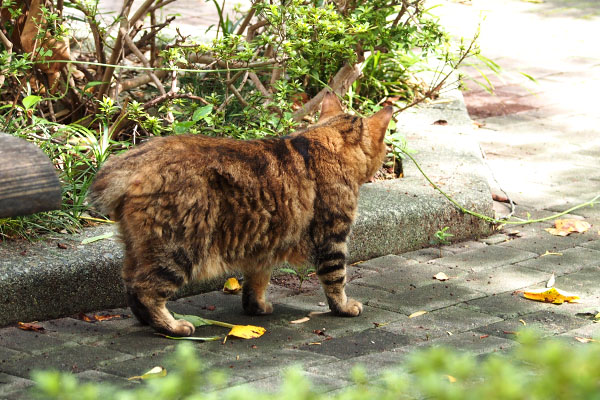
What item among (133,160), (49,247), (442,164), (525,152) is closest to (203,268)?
(133,160)

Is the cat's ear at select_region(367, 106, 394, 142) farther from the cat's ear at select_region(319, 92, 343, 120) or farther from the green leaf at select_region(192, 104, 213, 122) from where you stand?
the green leaf at select_region(192, 104, 213, 122)

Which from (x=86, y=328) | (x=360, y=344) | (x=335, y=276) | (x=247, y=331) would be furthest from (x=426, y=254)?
(x=86, y=328)

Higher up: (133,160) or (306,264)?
(133,160)

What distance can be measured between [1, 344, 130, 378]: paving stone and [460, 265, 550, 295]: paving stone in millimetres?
2169

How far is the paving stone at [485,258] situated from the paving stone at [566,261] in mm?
105

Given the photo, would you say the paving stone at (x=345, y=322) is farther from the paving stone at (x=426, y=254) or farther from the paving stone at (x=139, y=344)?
the paving stone at (x=426, y=254)

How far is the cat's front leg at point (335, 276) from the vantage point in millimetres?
4500

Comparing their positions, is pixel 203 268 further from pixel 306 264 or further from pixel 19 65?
pixel 19 65

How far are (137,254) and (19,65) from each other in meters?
1.73

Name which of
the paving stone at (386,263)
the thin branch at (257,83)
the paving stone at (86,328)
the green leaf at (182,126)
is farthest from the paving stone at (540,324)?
the thin branch at (257,83)

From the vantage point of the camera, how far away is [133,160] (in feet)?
13.1

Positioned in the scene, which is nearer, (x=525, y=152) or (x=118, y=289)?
(x=118, y=289)

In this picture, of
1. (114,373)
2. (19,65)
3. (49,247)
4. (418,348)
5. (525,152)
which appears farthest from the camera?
(525,152)

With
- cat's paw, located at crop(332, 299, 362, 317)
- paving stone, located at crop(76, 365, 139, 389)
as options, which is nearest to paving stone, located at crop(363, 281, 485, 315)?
cat's paw, located at crop(332, 299, 362, 317)
